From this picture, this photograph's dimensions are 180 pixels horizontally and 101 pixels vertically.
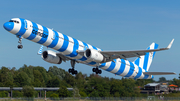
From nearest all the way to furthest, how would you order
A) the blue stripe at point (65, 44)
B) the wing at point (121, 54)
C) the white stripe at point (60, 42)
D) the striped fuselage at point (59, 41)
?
the striped fuselage at point (59, 41)
the white stripe at point (60, 42)
the blue stripe at point (65, 44)
the wing at point (121, 54)

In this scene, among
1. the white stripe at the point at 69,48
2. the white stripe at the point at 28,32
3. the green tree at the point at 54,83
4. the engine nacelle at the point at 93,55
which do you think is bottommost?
the green tree at the point at 54,83

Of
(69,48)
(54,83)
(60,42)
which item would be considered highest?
(60,42)

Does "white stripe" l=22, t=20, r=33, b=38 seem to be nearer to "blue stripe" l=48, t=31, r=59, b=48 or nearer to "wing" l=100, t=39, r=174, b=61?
"blue stripe" l=48, t=31, r=59, b=48

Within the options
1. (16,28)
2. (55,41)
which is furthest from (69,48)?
(16,28)

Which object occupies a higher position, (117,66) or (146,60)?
(146,60)

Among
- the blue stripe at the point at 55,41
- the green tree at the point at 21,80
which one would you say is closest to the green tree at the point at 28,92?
the green tree at the point at 21,80

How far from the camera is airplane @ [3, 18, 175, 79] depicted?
24.8m

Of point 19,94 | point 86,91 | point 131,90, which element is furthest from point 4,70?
point 131,90

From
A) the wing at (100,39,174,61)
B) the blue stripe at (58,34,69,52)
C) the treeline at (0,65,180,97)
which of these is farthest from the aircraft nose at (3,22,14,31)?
the treeline at (0,65,180,97)

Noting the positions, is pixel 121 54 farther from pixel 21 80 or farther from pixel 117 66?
pixel 21 80

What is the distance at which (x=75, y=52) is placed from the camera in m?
29.3

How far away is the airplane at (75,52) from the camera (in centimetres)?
2480

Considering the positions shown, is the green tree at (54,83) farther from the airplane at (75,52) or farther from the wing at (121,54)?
the wing at (121,54)

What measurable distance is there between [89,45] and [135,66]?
34.0ft
